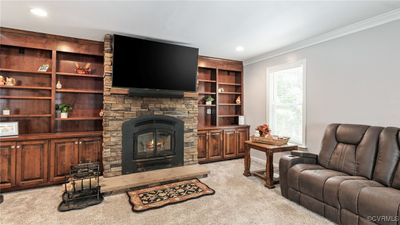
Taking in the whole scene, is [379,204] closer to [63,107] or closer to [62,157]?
[62,157]

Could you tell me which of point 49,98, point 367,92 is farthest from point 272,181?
point 49,98

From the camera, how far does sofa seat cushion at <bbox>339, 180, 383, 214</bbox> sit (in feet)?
6.91

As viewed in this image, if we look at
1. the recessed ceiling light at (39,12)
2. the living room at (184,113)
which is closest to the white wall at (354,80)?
the living room at (184,113)

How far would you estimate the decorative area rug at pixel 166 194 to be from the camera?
2740mm

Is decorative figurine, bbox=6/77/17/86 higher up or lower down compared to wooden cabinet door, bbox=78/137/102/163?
higher up

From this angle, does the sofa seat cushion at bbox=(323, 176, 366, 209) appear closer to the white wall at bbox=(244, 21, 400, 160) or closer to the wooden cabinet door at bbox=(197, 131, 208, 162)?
the white wall at bbox=(244, 21, 400, 160)

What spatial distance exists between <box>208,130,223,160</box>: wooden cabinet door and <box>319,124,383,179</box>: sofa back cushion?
7.55 feet

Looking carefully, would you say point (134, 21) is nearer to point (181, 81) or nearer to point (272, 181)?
point (181, 81)

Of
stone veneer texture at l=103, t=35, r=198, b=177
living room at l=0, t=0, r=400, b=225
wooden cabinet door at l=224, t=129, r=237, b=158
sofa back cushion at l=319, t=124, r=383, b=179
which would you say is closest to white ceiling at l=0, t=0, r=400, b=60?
living room at l=0, t=0, r=400, b=225

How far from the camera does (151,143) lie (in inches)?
158

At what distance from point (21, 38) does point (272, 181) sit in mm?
4904

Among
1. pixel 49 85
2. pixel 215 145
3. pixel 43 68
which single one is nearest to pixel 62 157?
pixel 49 85

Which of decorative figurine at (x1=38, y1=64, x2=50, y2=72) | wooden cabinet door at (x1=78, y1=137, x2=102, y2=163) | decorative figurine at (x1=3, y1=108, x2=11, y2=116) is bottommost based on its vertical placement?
wooden cabinet door at (x1=78, y1=137, x2=102, y2=163)

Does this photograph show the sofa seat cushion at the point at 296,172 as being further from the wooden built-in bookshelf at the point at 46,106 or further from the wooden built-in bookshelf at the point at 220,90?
the wooden built-in bookshelf at the point at 46,106
